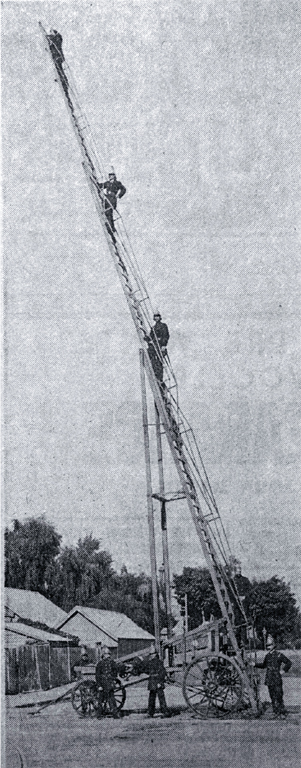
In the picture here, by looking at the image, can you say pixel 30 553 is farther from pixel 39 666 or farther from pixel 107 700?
pixel 107 700

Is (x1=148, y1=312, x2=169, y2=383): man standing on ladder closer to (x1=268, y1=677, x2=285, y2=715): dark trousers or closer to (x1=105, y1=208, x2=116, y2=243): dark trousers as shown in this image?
(x1=105, y1=208, x2=116, y2=243): dark trousers

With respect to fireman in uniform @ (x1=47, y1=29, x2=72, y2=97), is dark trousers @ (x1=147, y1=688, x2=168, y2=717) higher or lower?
lower

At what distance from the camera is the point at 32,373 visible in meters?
5.92

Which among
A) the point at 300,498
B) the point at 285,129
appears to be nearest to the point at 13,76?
the point at 285,129

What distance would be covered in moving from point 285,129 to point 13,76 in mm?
1988

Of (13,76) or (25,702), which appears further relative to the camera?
(13,76)

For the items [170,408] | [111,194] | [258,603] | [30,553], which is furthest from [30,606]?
[111,194]

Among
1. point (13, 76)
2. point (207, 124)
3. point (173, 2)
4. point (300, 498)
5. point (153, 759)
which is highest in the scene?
point (173, 2)

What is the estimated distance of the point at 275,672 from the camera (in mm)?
5586

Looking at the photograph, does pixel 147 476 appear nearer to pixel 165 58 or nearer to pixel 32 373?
pixel 32 373

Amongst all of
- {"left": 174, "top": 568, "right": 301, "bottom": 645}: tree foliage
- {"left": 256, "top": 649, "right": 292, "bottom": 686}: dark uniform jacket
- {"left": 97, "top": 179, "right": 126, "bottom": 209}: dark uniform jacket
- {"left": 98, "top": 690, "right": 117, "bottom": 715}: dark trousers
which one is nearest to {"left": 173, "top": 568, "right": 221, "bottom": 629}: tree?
{"left": 174, "top": 568, "right": 301, "bottom": 645}: tree foliage

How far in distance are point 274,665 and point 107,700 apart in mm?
1126

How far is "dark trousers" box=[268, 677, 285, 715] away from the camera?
5496mm

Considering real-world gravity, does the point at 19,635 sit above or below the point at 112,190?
below
